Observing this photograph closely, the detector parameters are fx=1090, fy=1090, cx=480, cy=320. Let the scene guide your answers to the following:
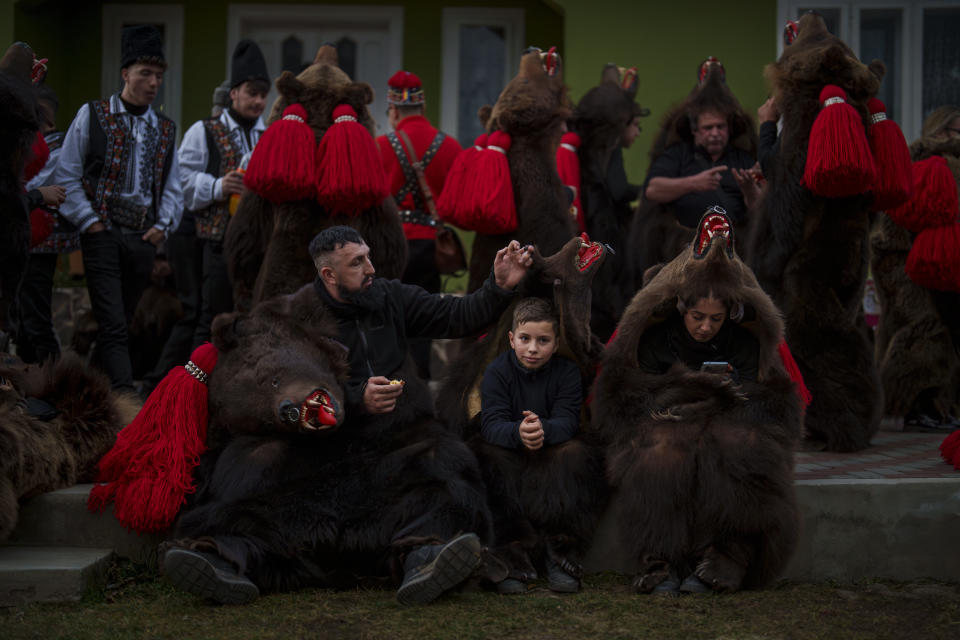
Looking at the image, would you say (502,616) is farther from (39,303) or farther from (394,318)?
(39,303)

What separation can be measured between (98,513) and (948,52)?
8.99m

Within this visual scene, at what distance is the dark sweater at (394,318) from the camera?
14.6 ft

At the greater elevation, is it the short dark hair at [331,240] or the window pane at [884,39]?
the window pane at [884,39]

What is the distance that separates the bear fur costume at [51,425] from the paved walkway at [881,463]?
2986mm

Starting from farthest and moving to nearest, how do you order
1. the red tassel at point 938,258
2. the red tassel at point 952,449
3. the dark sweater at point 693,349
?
1. the red tassel at point 938,258
2. the red tassel at point 952,449
3. the dark sweater at point 693,349

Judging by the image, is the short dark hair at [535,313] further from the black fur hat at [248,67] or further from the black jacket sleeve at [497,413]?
the black fur hat at [248,67]

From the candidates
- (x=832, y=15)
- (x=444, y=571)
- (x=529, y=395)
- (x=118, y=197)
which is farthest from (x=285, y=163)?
(x=832, y=15)

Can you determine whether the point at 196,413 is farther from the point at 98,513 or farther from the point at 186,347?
the point at 186,347

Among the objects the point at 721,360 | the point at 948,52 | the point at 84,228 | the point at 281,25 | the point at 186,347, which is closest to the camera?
the point at 721,360

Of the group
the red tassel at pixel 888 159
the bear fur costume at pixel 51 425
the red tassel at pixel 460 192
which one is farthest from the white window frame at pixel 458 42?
the bear fur costume at pixel 51 425

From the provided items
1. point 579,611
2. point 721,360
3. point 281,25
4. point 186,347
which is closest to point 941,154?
point 721,360

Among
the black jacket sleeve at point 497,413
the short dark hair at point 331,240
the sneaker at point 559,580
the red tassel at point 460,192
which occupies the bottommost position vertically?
the sneaker at point 559,580

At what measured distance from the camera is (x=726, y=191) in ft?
21.8

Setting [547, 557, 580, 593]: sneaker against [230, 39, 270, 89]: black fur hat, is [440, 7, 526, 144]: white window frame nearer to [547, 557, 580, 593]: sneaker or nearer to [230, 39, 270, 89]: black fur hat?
[230, 39, 270, 89]: black fur hat
